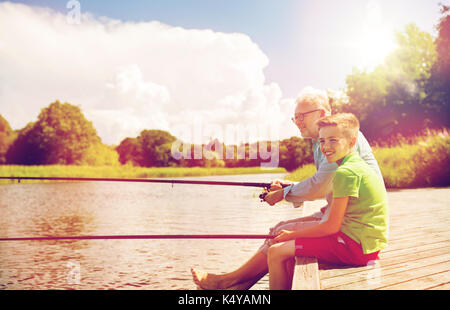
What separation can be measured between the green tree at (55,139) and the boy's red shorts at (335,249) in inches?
1462

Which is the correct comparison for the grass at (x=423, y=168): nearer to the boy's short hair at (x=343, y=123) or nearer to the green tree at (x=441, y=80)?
the boy's short hair at (x=343, y=123)

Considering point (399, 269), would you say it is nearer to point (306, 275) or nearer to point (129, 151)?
point (306, 275)

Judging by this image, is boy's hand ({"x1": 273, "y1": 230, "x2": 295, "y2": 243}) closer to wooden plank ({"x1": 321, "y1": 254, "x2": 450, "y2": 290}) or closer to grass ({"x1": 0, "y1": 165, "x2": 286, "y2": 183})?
wooden plank ({"x1": 321, "y1": 254, "x2": 450, "y2": 290})

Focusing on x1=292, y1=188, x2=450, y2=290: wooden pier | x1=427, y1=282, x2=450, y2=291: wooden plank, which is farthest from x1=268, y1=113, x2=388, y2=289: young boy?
x1=427, y1=282, x2=450, y2=291: wooden plank

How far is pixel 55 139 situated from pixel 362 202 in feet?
124

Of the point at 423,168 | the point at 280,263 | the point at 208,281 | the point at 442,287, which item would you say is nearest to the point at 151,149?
the point at 423,168

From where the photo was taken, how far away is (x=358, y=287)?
233 centimetres

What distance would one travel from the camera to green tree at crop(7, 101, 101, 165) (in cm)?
3712

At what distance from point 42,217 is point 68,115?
27.0 metres

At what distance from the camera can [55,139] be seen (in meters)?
36.9

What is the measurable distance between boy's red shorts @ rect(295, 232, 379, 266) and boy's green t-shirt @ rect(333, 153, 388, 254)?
0.06 meters

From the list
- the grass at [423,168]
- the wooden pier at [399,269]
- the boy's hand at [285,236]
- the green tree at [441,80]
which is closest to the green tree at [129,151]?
the green tree at [441,80]

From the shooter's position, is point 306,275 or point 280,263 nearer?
point 306,275

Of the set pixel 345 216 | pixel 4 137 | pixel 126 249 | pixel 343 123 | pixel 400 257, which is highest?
pixel 4 137
